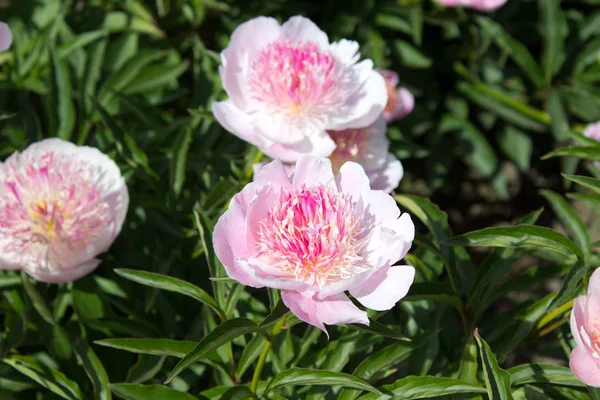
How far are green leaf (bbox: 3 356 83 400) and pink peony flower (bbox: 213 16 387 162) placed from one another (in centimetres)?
45

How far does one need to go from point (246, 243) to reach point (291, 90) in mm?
329

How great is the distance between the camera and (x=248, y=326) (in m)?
0.94

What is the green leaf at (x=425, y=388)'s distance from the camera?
38.7 inches

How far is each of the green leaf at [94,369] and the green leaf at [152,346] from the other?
0.08 meters

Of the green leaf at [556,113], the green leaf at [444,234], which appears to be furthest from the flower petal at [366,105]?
the green leaf at [556,113]

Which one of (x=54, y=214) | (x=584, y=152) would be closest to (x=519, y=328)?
(x=584, y=152)

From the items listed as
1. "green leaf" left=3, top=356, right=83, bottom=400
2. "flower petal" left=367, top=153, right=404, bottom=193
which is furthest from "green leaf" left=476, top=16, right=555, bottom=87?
"green leaf" left=3, top=356, right=83, bottom=400

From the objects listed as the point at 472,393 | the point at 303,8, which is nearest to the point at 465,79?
the point at 303,8

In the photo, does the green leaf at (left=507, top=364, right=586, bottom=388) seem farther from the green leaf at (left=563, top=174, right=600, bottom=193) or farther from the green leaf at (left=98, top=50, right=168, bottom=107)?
the green leaf at (left=98, top=50, right=168, bottom=107)

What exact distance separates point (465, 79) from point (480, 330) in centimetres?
114

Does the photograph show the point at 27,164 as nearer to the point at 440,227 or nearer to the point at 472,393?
the point at 440,227

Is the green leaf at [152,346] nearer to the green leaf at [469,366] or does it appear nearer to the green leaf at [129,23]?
the green leaf at [469,366]

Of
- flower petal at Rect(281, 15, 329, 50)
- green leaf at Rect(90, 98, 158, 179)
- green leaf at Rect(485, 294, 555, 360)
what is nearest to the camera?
green leaf at Rect(485, 294, 555, 360)

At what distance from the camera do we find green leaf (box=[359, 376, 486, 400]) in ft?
3.23
